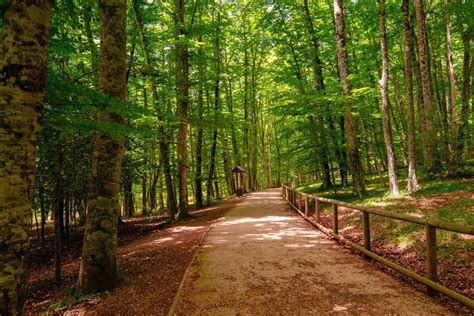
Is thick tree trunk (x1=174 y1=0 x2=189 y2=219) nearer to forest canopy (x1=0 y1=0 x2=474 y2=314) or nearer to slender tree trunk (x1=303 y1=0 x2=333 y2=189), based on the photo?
forest canopy (x1=0 y1=0 x2=474 y2=314)

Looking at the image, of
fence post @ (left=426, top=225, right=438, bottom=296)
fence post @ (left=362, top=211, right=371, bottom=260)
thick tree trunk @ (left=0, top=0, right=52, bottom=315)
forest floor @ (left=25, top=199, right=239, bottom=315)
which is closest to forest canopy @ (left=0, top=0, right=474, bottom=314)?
thick tree trunk @ (left=0, top=0, right=52, bottom=315)

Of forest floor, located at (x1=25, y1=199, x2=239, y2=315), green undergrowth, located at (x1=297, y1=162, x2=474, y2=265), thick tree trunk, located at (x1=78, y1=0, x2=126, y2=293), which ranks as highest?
thick tree trunk, located at (x1=78, y1=0, x2=126, y2=293)

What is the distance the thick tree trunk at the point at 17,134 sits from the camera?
2113 millimetres

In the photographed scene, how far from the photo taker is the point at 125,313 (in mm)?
3930

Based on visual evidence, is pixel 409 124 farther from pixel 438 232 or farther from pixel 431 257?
pixel 431 257

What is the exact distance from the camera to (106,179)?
483 centimetres

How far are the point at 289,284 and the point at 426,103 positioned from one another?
10944mm

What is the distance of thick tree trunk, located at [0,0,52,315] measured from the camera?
6.93 ft

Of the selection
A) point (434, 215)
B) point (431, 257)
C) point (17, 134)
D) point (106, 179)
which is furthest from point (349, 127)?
point (17, 134)

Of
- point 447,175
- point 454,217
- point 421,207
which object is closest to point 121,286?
point 454,217

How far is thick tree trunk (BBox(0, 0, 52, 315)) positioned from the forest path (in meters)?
2.05

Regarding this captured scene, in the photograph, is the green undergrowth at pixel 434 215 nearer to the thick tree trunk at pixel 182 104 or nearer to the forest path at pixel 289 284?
the forest path at pixel 289 284

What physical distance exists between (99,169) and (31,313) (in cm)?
256

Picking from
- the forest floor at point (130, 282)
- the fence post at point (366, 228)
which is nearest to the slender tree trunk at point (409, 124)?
the fence post at point (366, 228)
